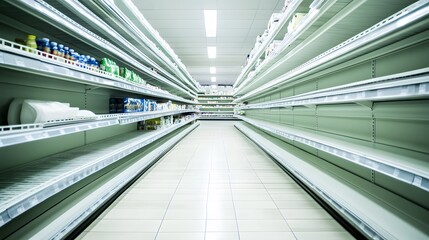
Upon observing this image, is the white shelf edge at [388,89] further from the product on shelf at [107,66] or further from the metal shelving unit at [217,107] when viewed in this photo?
the metal shelving unit at [217,107]

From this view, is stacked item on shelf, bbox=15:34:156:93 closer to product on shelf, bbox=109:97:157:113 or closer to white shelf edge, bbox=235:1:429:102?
product on shelf, bbox=109:97:157:113

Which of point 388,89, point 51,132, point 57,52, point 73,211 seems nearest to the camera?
point 388,89

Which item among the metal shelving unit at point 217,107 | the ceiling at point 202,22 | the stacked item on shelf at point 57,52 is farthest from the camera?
the metal shelving unit at point 217,107

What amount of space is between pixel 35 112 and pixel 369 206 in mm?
1886

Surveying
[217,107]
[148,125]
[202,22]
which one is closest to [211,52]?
[202,22]

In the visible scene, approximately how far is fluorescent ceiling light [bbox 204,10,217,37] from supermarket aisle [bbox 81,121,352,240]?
153 inches

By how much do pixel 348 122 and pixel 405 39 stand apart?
844mm

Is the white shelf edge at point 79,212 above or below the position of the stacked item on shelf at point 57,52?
below

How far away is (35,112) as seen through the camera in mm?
1161

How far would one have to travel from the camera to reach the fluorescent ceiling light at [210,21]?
Result: 5199mm

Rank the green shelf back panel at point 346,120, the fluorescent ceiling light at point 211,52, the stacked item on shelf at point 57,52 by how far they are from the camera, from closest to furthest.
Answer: the stacked item on shelf at point 57,52 < the green shelf back panel at point 346,120 < the fluorescent ceiling light at point 211,52

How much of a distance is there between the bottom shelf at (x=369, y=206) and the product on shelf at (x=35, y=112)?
1.73 m

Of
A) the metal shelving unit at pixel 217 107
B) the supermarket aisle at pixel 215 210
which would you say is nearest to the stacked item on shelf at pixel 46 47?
the supermarket aisle at pixel 215 210

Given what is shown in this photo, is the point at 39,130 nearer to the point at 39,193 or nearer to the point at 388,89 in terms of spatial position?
the point at 39,193
